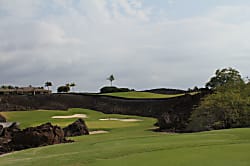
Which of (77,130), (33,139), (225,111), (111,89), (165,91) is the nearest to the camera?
(33,139)

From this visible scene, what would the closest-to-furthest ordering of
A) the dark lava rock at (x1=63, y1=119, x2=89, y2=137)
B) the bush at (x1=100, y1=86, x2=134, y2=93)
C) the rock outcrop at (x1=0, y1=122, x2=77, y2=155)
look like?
1. the rock outcrop at (x1=0, y1=122, x2=77, y2=155)
2. the dark lava rock at (x1=63, y1=119, x2=89, y2=137)
3. the bush at (x1=100, y1=86, x2=134, y2=93)

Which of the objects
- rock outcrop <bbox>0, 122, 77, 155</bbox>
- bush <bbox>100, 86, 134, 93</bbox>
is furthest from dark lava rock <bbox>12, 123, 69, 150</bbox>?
bush <bbox>100, 86, 134, 93</bbox>

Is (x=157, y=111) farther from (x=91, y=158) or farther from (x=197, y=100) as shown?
(x=91, y=158)

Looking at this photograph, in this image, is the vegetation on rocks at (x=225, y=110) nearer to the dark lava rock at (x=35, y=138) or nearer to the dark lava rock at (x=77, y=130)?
the dark lava rock at (x=77, y=130)

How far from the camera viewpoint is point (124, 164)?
12.4m

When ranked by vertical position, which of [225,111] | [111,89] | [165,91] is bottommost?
[225,111]

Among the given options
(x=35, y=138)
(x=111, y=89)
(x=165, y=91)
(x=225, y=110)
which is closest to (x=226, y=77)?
(x=225, y=110)

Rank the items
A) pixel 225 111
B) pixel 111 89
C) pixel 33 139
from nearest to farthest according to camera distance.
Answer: pixel 33 139, pixel 225 111, pixel 111 89

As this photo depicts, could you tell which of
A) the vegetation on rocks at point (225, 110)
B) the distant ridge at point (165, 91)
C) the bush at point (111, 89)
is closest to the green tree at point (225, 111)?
the vegetation on rocks at point (225, 110)

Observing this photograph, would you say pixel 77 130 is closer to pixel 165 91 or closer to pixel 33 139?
pixel 33 139

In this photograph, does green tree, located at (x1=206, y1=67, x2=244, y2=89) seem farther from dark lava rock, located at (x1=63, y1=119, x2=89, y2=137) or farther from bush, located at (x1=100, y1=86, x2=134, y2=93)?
bush, located at (x1=100, y1=86, x2=134, y2=93)

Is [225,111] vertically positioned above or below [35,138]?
above

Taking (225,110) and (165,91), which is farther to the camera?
(165,91)

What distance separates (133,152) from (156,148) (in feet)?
3.47
